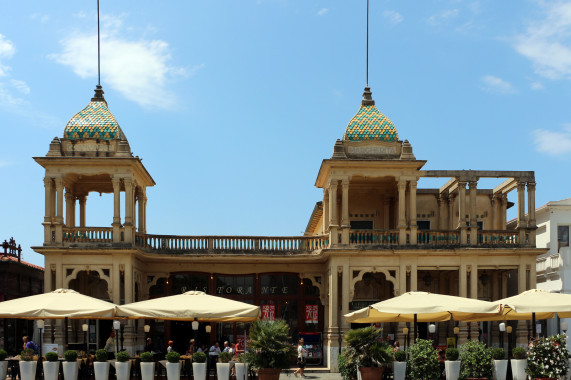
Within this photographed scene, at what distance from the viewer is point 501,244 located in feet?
115

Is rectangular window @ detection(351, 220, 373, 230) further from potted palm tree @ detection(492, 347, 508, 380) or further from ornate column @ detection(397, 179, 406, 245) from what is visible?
potted palm tree @ detection(492, 347, 508, 380)

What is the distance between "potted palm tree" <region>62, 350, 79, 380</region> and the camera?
78.2 ft

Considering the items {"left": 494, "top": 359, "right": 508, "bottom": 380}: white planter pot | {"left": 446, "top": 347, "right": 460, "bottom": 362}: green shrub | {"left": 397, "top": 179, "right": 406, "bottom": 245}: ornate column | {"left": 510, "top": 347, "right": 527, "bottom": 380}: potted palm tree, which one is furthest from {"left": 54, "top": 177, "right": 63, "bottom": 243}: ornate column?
{"left": 510, "top": 347, "right": 527, "bottom": 380}: potted palm tree

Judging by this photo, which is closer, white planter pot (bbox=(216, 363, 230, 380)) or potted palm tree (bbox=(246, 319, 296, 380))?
potted palm tree (bbox=(246, 319, 296, 380))

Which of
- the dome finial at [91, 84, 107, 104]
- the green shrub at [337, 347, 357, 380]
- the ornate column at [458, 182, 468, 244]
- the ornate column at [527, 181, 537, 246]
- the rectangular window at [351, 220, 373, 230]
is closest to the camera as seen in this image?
the green shrub at [337, 347, 357, 380]

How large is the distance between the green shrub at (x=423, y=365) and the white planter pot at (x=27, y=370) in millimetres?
10641

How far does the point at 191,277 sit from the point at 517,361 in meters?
17.8

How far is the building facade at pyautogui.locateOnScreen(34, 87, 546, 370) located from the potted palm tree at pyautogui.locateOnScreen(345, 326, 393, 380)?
1050 cm

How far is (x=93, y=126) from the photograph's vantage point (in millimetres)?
34781

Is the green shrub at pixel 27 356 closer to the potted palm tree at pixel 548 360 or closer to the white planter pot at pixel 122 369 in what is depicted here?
the white planter pot at pixel 122 369

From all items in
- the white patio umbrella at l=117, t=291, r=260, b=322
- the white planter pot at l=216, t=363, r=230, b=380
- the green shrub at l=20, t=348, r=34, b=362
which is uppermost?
the white patio umbrella at l=117, t=291, r=260, b=322

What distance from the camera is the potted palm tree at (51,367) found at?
23688mm

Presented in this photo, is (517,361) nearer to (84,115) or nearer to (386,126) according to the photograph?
(386,126)

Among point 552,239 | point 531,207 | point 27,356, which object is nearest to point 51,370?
point 27,356
